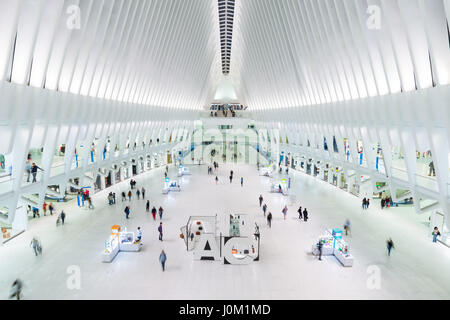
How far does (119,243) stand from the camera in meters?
13.5

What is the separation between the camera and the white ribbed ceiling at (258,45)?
8711mm

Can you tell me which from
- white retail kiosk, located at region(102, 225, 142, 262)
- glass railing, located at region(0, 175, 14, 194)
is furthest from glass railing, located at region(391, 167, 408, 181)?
glass railing, located at region(0, 175, 14, 194)

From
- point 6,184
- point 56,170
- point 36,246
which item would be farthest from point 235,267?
point 56,170

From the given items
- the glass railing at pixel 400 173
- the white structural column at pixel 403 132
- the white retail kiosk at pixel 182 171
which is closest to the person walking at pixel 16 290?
the white structural column at pixel 403 132

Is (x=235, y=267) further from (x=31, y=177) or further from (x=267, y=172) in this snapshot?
(x=267, y=172)

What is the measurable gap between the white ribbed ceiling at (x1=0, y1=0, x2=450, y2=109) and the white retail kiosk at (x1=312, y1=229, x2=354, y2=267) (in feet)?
21.1

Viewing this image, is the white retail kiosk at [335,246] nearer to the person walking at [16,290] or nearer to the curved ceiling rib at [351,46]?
the curved ceiling rib at [351,46]

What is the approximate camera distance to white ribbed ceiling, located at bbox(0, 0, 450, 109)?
343 inches

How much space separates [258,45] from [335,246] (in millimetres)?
23285

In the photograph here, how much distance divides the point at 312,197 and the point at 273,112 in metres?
15.3

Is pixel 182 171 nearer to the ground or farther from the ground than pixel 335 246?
farther from the ground

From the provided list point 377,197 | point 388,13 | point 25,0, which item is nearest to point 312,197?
point 377,197

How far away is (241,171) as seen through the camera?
3719 cm

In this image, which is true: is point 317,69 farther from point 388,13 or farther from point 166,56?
point 166,56
